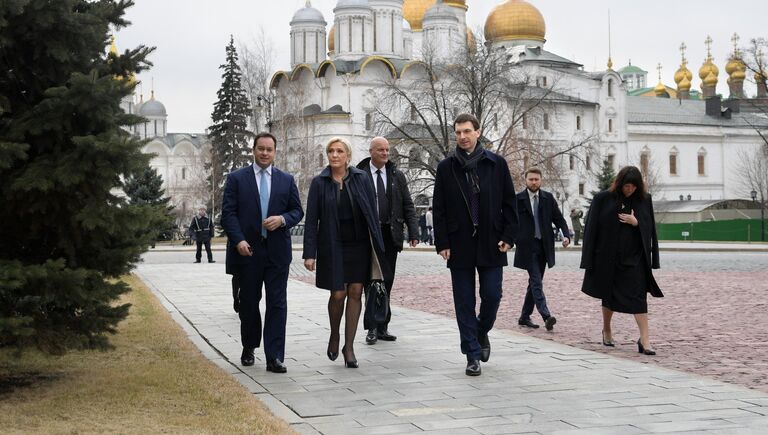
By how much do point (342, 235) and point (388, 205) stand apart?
58.9 inches

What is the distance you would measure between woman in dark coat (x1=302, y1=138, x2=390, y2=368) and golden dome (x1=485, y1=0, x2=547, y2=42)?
3425 inches

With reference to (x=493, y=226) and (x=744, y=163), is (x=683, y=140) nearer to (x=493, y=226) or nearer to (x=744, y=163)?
(x=744, y=163)

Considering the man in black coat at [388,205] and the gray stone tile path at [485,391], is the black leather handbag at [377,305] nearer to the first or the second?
the man in black coat at [388,205]

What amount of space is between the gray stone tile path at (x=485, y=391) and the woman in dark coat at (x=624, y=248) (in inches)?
27.0

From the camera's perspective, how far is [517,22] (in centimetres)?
9444

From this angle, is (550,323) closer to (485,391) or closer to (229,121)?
(485,391)

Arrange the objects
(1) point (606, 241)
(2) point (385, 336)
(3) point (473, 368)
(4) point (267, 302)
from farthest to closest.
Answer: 1. (2) point (385, 336)
2. (1) point (606, 241)
3. (4) point (267, 302)
4. (3) point (473, 368)

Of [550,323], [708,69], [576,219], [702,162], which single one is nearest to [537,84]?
[576,219]

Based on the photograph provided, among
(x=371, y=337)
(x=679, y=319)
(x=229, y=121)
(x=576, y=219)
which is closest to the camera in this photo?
(x=371, y=337)

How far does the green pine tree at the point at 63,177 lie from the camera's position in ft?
22.2

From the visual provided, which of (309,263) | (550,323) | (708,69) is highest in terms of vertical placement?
(708,69)

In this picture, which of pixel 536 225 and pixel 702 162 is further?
pixel 702 162

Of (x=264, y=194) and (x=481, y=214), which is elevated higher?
(x=264, y=194)

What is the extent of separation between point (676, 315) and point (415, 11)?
7779 centimetres
